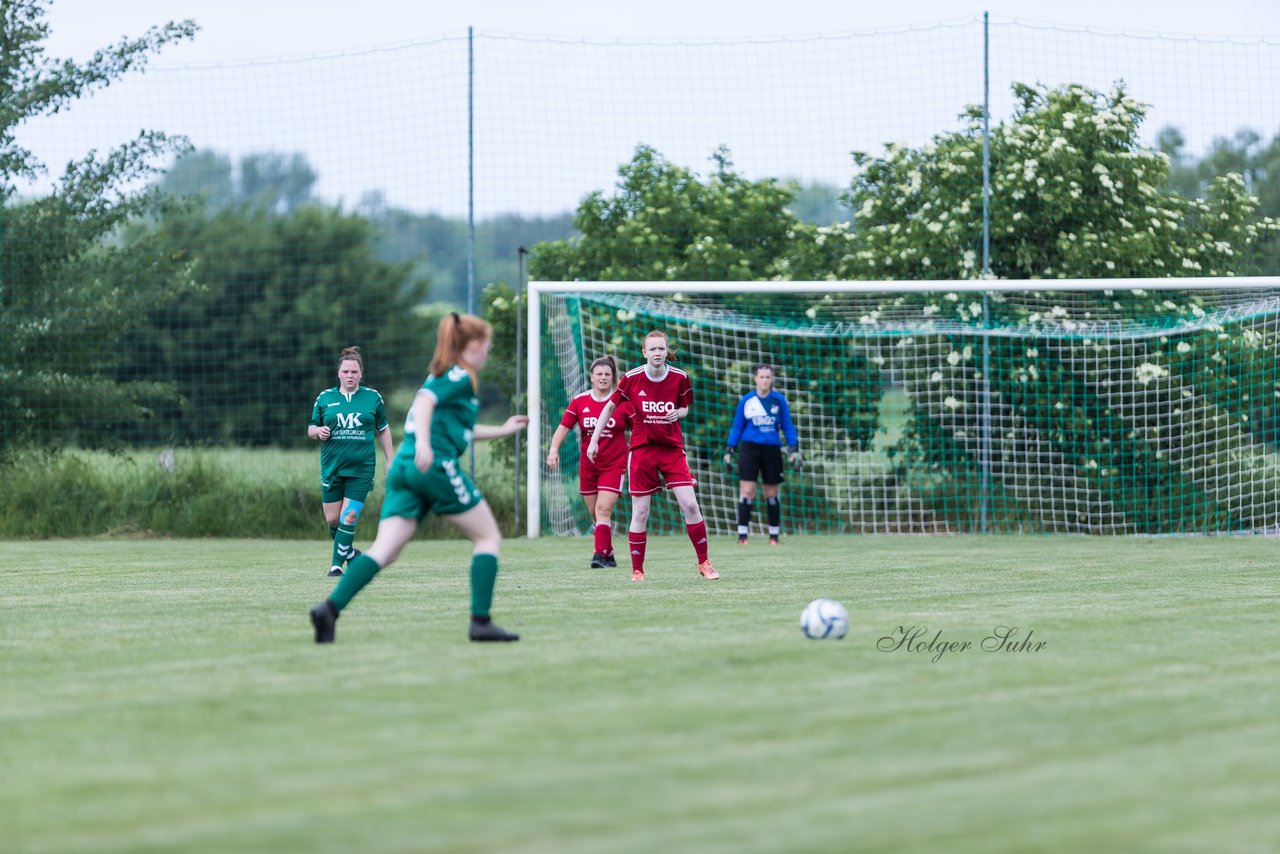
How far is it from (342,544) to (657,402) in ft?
9.21

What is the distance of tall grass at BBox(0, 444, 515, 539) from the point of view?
18031mm

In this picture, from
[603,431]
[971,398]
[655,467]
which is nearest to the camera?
[655,467]

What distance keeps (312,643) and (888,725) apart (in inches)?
129

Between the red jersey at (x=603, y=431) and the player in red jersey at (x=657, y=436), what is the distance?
1.30 m

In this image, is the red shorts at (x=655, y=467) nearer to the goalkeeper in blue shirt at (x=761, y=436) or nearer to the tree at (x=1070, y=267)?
the goalkeeper in blue shirt at (x=761, y=436)

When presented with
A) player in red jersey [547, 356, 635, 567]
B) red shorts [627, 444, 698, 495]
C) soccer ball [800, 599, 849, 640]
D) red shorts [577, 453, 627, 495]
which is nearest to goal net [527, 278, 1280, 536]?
red shorts [577, 453, 627, 495]

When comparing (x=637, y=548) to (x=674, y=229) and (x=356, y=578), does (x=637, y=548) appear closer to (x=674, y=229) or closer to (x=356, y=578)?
(x=356, y=578)

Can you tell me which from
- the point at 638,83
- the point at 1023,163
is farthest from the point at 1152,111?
the point at 638,83

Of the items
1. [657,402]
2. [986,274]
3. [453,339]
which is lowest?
[657,402]

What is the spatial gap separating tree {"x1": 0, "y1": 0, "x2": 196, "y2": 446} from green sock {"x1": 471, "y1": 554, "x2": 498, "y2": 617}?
12.7 meters

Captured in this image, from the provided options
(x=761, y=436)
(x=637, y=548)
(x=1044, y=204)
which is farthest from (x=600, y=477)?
(x=1044, y=204)

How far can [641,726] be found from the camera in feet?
17.4

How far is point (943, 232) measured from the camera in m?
18.9

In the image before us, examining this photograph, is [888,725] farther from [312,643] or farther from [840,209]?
[840,209]
